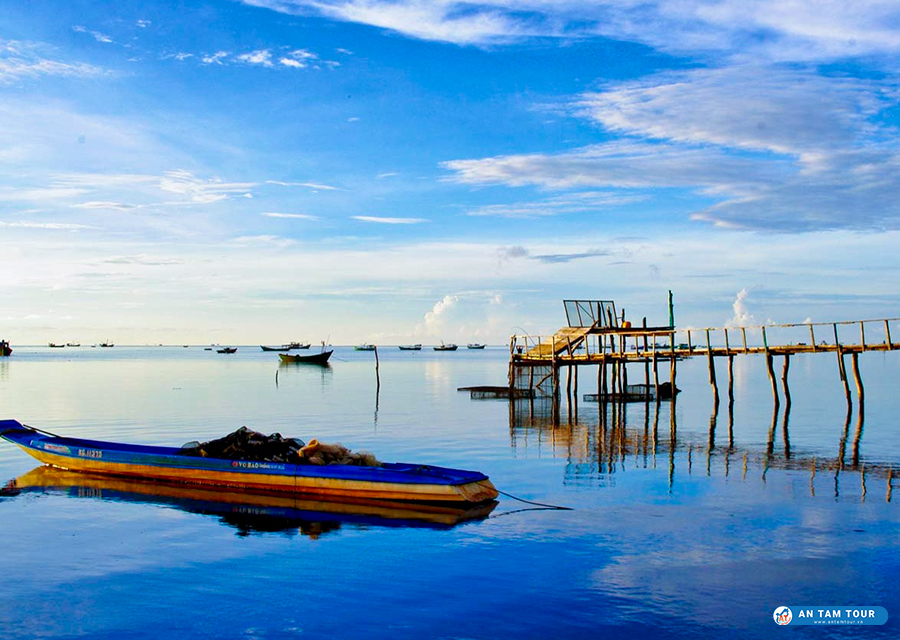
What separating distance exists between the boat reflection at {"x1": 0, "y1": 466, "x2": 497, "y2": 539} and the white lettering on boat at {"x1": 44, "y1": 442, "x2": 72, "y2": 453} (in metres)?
1.20

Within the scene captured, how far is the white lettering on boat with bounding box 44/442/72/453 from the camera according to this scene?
23203 mm

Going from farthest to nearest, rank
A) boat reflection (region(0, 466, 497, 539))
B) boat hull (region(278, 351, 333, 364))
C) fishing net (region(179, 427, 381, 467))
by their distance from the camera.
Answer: boat hull (region(278, 351, 333, 364)) → fishing net (region(179, 427, 381, 467)) → boat reflection (region(0, 466, 497, 539))

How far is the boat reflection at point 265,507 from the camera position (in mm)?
17078

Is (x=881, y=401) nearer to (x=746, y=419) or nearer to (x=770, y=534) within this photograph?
(x=746, y=419)

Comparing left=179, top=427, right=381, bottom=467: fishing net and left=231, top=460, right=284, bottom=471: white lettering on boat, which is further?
left=179, top=427, right=381, bottom=467: fishing net

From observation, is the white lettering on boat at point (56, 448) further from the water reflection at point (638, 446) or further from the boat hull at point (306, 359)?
the boat hull at point (306, 359)
